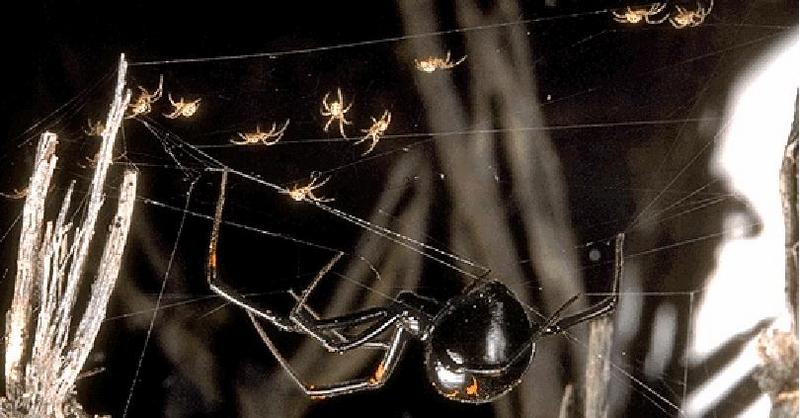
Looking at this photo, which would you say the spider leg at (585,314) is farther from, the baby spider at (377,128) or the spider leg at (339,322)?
the baby spider at (377,128)

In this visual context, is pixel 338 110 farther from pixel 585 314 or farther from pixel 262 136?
pixel 585 314

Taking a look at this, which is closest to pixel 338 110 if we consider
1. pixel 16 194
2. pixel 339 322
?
pixel 339 322

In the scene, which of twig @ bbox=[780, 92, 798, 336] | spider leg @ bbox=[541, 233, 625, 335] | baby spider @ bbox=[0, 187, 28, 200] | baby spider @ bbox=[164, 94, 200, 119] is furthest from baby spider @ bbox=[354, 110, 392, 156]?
twig @ bbox=[780, 92, 798, 336]

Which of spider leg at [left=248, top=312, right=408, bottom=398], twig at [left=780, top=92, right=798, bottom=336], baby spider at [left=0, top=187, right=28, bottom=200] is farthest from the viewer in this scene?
Result: baby spider at [left=0, top=187, right=28, bottom=200]

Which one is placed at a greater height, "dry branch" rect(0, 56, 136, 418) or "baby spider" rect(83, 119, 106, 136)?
"baby spider" rect(83, 119, 106, 136)

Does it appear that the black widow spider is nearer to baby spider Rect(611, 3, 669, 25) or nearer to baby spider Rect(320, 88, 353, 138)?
baby spider Rect(320, 88, 353, 138)

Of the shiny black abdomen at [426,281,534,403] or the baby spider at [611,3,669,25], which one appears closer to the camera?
the shiny black abdomen at [426,281,534,403]

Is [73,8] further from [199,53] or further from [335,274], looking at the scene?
[335,274]
